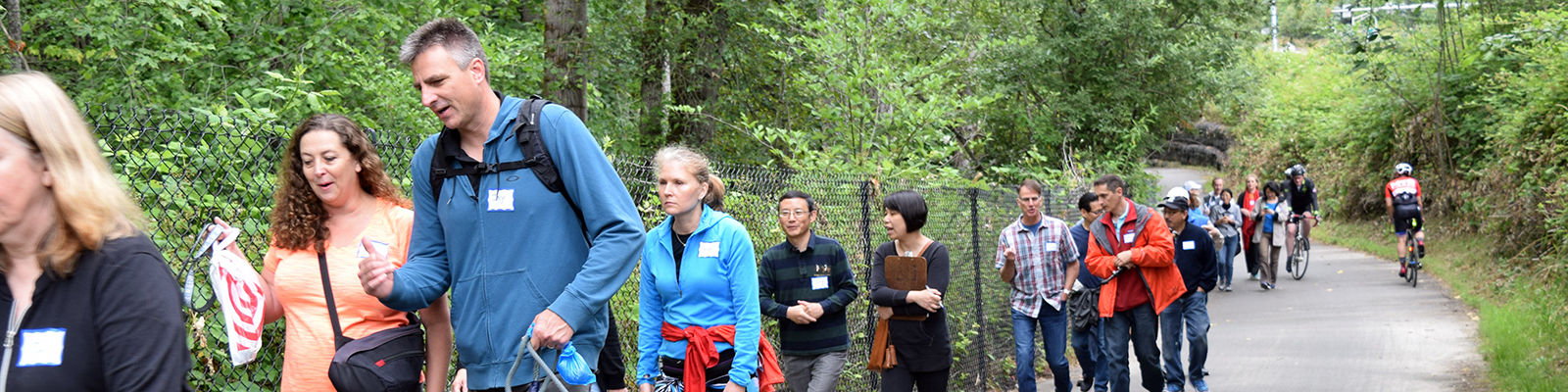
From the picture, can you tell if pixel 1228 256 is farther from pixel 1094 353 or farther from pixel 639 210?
pixel 639 210

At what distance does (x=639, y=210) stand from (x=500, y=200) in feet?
9.84

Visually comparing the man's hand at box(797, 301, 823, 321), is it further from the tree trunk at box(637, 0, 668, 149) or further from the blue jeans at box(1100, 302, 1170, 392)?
the tree trunk at box(637, 0, 668, 149)

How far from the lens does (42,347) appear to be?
7.36ft

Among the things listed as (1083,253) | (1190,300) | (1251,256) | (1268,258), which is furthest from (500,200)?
(1251,256)

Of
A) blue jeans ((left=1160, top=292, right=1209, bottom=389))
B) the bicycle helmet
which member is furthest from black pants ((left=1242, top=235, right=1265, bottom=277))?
blue jeans ((left=1160, top=292, right=1209, bottom=389))

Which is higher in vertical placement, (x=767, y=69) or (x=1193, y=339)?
(x=767, y=69)

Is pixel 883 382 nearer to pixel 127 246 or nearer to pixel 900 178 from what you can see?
pixel 900 178

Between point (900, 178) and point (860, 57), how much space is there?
101 inches

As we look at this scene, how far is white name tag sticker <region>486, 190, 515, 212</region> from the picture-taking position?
350 centimetres

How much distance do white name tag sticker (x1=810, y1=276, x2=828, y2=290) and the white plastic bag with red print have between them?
3.49 metres

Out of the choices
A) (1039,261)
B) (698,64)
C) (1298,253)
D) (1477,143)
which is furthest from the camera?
(1477,143)

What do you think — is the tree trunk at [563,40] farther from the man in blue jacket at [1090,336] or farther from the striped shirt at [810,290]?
the striped shirt at [810,290]

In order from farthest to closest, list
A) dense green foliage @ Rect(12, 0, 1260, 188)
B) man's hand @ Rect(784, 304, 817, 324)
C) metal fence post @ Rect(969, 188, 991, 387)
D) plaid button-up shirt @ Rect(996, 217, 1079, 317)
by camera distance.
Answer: dense green foliage @ Rect(12, 0, 1260, 188)
metal fence post @ Rect(969, 188, 991, 387)
plaid button-up shirt @ Rect(996, 217, 1079, 317)
man's hand @ Rect(784, 304, 817, 324)

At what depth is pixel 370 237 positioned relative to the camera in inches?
150
